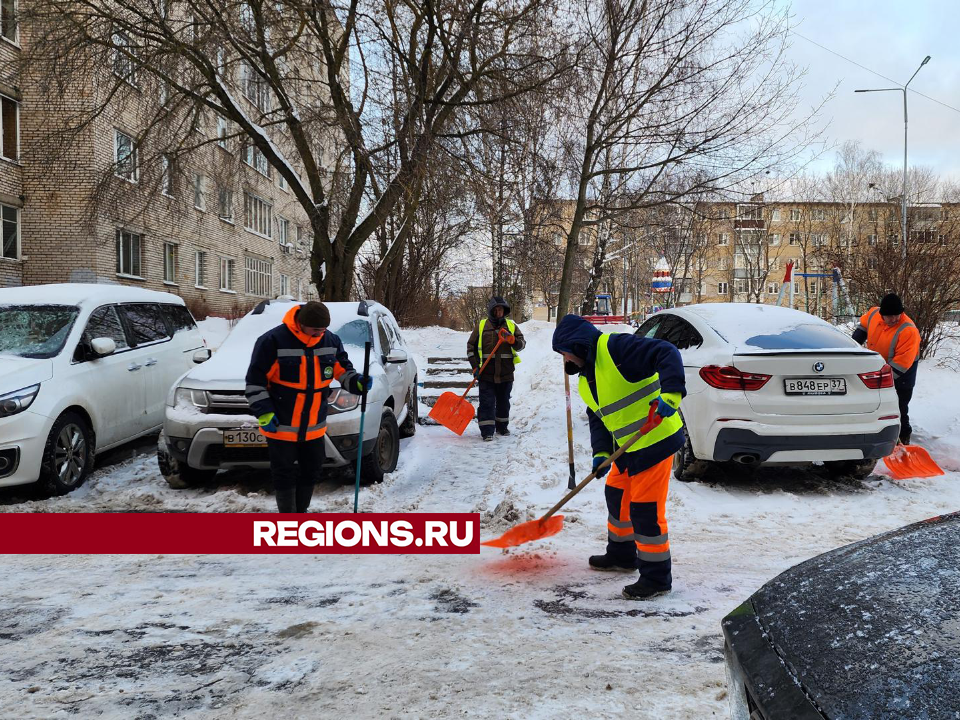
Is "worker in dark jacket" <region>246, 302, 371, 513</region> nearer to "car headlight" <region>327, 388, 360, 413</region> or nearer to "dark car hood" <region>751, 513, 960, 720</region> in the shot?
"car headlight" <region>327, 388, 360, 413</region>

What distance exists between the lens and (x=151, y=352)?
791cm

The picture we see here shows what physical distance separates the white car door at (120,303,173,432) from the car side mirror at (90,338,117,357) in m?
0.80

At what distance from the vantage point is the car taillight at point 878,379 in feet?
19.6

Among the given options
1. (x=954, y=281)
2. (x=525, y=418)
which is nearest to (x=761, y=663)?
(x=525, y=418)

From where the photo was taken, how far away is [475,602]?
3.83m

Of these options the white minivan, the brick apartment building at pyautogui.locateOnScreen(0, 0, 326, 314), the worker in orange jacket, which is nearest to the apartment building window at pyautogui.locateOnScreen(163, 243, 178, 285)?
the brick apartment building at pyautogui.locateOnScreen(0, 0, 326, 314)

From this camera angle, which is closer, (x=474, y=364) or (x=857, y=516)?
(x=857, y=516)

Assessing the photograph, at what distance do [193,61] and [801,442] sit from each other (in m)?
12.1

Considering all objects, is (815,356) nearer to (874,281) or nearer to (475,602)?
(475,602)

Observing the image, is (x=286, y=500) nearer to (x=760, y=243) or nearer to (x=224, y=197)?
(x=224, y=197)

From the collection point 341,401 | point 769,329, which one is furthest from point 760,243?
point 341,401

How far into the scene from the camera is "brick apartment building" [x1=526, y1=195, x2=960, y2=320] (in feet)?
43.6

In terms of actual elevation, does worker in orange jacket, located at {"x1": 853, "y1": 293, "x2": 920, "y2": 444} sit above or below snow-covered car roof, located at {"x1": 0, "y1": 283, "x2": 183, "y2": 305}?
below

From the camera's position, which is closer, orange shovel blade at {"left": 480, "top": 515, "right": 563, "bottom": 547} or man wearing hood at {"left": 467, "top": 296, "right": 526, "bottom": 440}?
orange shovel blade at {"left": 480, "top": 515, "right": 563, "bottom": 547}
